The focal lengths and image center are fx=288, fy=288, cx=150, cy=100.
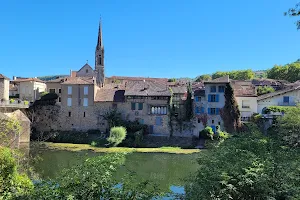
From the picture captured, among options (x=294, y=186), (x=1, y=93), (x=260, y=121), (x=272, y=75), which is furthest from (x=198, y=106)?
(x=272, y=75)

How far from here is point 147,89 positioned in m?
38.8

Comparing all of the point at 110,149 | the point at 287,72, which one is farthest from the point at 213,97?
the point at 287,72

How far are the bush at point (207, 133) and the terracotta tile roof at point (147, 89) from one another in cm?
645

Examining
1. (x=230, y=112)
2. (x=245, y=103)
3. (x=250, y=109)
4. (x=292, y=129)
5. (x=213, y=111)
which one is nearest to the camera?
(x=292, y=129)

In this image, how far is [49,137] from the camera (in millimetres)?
38250

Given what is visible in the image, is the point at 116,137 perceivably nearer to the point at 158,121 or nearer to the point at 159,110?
the point at 158,121

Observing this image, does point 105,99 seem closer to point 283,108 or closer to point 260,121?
point 260,121

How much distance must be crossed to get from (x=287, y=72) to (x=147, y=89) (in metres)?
43.4

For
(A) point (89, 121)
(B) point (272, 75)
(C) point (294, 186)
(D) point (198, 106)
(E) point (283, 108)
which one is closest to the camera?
(C) point (294, 186)

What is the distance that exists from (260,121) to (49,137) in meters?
27.1

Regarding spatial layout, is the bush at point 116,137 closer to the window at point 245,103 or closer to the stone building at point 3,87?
the window at point 245,103

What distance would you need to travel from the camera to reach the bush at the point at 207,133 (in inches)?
1372

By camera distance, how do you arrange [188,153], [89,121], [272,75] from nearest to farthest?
1. [188,153]
2. [89,121]
3. [272,75]

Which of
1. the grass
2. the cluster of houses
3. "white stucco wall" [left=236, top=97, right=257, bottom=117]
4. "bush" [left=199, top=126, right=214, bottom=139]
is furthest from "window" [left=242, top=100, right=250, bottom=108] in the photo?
the grass
